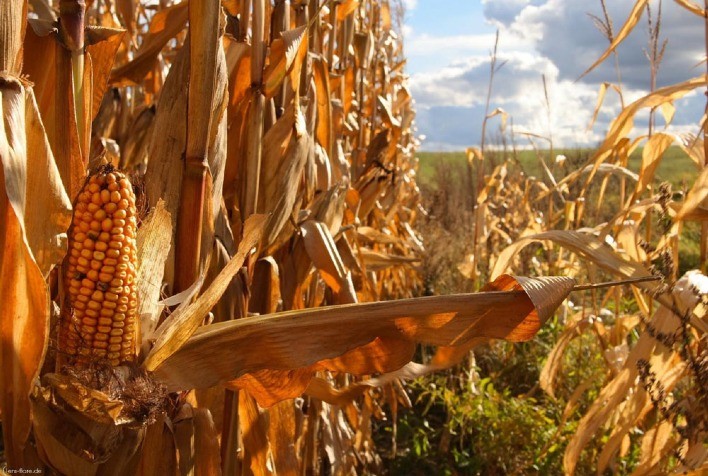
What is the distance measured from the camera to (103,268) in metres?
0.92

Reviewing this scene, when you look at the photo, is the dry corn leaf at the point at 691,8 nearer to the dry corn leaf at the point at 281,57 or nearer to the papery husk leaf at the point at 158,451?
the dry corn leaf at the point at 281,57

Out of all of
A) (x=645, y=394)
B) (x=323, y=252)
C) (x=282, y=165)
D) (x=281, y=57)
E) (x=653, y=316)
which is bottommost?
(x=645, y=394)

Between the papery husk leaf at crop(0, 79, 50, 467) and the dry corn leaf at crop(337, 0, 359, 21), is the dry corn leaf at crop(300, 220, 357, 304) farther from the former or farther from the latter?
the dry corn leaf at crop(337, 0, 359, 21)

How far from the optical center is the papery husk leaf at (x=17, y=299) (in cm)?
87

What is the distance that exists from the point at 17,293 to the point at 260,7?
0.91 meters

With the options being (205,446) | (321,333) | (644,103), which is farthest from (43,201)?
(644,103)

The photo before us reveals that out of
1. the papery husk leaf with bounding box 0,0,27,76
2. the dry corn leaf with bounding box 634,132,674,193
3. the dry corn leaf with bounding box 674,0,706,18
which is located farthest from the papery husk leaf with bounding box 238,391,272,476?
the dry corn leaf with bounding box 674,0,706,18

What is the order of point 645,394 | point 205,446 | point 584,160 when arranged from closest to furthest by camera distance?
point 205,446 → point 645,394 → point 584,160

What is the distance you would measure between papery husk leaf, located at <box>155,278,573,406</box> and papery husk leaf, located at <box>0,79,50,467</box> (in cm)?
20

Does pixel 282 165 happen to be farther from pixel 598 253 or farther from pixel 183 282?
pixel 598 253

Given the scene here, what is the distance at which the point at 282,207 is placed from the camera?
63.7 inches

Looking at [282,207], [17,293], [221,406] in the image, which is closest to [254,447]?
[221,406]

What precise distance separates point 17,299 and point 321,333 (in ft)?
1.53

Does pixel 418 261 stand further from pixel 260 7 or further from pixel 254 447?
pixel 260 7
